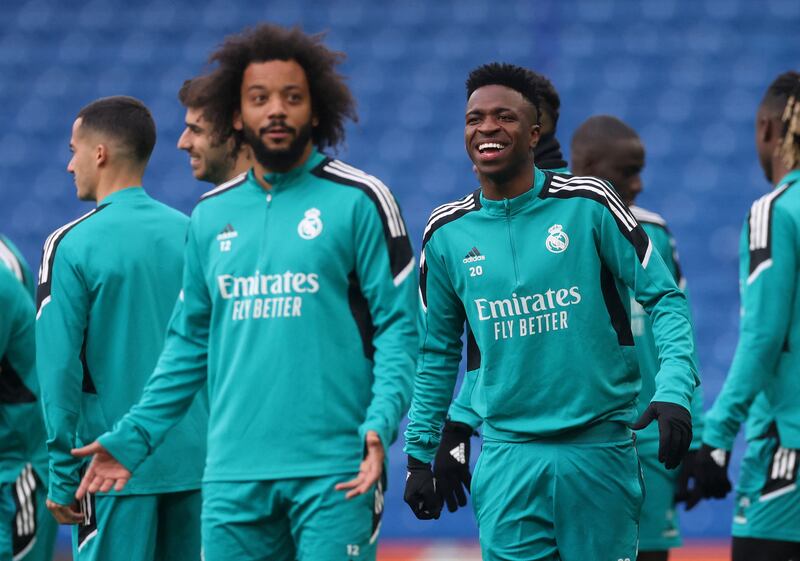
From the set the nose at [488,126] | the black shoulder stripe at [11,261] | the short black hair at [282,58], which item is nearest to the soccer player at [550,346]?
the nose at [488,126]

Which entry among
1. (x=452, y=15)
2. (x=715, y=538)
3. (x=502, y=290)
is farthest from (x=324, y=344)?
(x=452, y=15)

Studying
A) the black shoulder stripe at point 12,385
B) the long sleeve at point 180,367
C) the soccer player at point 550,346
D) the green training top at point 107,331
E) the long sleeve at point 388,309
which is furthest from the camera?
the black shoulder stripe at point 12,385

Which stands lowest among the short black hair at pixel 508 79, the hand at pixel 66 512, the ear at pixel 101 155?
the hand at pixel 66 512

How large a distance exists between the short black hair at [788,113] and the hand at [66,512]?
3192 mm

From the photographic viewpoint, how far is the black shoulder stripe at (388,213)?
13.6 feet

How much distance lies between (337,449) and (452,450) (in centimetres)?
103

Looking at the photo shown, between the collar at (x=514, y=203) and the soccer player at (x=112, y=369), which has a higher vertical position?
the collar at (x=514, y=203)

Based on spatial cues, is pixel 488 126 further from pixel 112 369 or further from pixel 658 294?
pixel 112 369

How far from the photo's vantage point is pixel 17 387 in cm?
570

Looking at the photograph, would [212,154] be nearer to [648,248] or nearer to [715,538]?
Answer: [648,248]

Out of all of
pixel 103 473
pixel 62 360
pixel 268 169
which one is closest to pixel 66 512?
pixel 62 360

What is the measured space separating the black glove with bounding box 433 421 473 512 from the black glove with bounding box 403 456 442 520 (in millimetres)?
155

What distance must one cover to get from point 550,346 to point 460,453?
650 mm

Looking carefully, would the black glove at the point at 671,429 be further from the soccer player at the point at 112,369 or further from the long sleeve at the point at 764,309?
the soccer player at the point at 112,369
